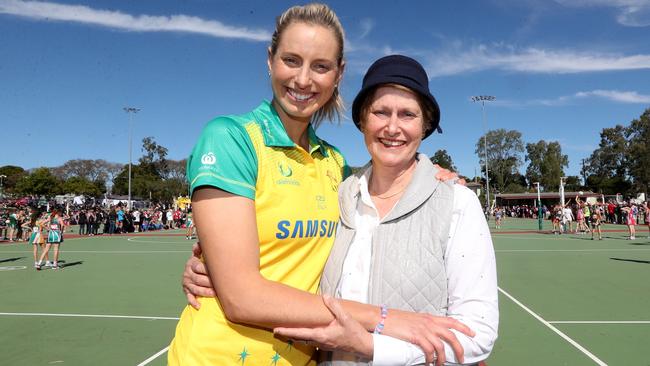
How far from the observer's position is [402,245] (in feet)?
6.35

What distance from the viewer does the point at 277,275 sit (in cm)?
188

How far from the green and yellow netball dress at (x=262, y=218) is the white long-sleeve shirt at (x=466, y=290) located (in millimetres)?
286

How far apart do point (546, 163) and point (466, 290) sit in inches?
4086

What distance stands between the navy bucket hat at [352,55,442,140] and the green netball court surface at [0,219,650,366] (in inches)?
51.6

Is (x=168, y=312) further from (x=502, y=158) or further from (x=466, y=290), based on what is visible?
(x=502, y=158)

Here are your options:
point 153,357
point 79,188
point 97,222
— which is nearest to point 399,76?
point 153,357

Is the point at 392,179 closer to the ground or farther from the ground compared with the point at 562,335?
farther from the ground

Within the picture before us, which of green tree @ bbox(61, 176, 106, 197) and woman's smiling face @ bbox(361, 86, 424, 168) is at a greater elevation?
green tree @ bbox(61, 176, 106, 197)

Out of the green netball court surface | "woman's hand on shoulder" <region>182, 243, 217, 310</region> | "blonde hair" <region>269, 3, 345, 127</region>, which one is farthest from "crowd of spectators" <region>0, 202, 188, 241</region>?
"blonde hair" <region>269, 3, 345, 127</region>

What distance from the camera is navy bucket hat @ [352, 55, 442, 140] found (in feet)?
6.56

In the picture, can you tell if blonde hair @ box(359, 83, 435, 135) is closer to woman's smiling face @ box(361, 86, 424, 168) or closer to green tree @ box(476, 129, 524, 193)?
woman's smiling face @ box(361, 86, 424, 168)

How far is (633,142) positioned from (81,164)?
113 meters

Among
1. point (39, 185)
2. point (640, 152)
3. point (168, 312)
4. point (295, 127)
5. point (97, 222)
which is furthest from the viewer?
point (39, 185)

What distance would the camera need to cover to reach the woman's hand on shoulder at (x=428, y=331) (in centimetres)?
169
